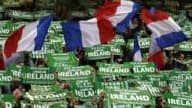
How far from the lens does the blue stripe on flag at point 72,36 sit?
71.7 ft

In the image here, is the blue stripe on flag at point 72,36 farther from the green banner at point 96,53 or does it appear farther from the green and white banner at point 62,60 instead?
the green banner at point 96,53

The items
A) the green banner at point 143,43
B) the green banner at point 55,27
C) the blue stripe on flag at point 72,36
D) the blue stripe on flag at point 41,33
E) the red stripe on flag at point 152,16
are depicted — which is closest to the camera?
the blue stripe on flag at point 41,33

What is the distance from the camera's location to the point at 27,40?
851 inches

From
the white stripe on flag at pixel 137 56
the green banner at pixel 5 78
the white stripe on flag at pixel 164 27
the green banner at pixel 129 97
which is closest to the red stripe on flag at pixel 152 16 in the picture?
the white stripe on flag at pixel 164 27

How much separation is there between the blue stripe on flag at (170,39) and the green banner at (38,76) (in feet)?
10.2

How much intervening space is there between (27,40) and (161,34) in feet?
11.3

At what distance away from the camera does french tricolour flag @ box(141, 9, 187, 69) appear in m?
22.1

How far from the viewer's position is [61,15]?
108 feet

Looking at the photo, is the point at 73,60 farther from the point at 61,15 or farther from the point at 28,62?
the point at 61,15

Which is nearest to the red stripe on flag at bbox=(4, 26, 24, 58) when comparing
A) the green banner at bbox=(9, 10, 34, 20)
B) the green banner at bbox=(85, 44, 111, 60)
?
the green banner at bbox=(85, 44, 111, 60)

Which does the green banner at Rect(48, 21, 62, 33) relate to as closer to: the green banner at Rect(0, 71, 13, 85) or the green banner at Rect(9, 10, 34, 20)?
the green banner at Rect(9, 10, 34, 20)

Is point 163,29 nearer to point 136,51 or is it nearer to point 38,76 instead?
point 136,51

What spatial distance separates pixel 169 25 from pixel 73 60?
2.63m

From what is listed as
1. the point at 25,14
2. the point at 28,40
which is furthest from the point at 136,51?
the point at 25,14
